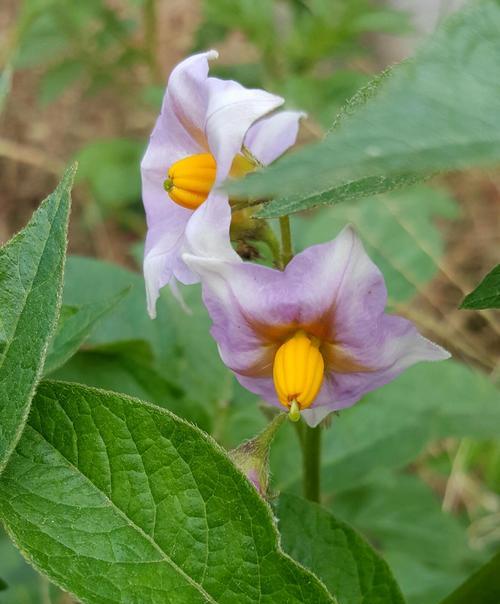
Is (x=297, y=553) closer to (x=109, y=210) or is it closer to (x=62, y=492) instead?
A: (x=62, y=492)

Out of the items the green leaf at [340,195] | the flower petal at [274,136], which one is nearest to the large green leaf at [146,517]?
the green leaf at [340,195]

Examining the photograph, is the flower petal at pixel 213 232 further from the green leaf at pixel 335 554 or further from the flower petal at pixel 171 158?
the green leaf at pixel 335 554

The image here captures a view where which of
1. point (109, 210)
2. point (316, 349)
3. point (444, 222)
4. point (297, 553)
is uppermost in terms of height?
point (316, 349)

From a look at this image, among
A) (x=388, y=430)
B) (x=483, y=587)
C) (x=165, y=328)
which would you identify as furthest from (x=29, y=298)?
(x=388, y=430)

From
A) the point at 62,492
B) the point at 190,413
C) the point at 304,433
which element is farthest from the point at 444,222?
the point at 62,492

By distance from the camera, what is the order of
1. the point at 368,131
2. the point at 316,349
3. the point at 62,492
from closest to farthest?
the point at 368,131, the point at 62,492, the point at 316,349

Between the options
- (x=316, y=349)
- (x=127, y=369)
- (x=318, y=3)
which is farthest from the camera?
(x=318, y=3)

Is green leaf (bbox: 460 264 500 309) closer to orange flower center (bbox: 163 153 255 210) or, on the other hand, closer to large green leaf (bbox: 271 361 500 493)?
orange flower center (bbox: 163 153 255 210)

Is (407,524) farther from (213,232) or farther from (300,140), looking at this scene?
(300,140)

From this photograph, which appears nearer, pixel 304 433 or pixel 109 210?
pixel 304 433
